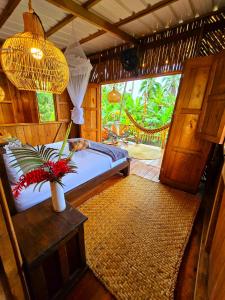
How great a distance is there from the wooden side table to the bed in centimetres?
32

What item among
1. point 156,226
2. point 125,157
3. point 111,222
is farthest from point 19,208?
point 125,157

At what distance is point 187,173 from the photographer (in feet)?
7.45

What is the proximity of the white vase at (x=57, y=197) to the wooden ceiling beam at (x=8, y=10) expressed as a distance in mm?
2185

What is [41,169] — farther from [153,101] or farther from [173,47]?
[153,101]

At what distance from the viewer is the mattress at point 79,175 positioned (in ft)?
4.59

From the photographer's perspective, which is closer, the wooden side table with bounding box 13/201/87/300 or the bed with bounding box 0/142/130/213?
the wooden side table with bounding box 13/201/87/300

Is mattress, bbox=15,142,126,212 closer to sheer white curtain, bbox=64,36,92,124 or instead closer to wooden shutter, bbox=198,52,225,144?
sheer white curtain, bbox=64,36,92,124

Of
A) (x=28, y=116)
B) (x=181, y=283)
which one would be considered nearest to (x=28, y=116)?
(x=28, y=116)

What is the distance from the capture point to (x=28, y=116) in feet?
12.9

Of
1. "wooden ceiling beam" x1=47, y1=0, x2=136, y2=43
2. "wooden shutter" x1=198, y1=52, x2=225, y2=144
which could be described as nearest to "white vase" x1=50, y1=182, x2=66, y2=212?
"wooden shutter" x1=198, y1=52, x2=225, y2=144

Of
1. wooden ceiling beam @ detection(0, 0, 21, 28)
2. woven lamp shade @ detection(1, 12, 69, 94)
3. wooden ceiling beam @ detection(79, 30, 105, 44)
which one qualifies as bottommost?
woven lamp shade @ detection(1, 12, 69, 94)

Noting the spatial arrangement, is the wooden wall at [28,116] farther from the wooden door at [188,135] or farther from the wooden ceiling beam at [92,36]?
the wooden door at [188,135]

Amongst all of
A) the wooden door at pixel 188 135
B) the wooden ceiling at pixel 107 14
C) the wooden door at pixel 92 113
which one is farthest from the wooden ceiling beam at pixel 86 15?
the wooden door at pixel 92 113

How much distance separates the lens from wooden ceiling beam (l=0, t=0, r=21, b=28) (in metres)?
1.75
